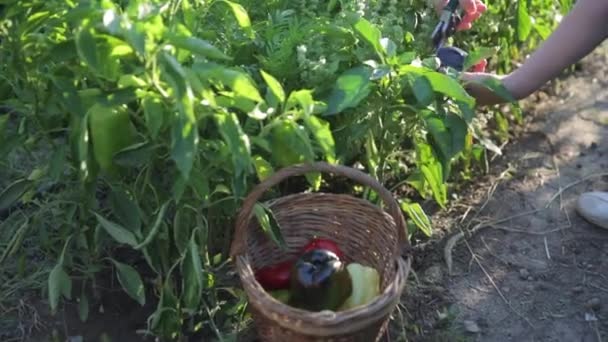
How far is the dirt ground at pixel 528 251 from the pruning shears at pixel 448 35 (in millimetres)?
488

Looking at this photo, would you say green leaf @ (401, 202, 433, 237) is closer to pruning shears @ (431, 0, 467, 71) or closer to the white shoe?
pruning shears @ (431, 0, 467, 71)

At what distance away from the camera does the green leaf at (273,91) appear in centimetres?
180

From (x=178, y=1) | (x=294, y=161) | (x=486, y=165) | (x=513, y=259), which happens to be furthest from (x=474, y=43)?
(x=178, y=1)

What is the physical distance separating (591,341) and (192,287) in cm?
100

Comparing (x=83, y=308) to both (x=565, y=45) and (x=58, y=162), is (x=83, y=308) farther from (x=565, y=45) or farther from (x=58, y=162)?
(x=565, y=45)

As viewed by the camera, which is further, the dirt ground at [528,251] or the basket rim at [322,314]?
the dirt ground at [528,251]

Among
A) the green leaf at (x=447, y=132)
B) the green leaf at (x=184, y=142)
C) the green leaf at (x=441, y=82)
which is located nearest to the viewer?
the green leaf at (x=184, y=142)

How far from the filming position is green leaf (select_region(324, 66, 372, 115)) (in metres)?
1.99

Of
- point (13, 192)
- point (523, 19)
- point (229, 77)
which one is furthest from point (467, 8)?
point (13, 192)

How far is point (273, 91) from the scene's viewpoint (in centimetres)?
182

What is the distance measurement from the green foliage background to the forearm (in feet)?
0.78

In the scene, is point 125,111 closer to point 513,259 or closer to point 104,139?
point 104,139

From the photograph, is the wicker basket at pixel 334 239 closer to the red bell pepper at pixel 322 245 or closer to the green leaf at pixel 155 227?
the red bell pepper at pixel 322 245

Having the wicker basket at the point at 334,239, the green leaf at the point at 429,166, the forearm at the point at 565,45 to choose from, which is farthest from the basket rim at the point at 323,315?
the forearm at the point at 565,45
